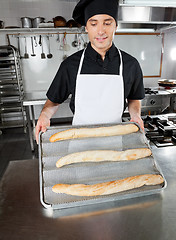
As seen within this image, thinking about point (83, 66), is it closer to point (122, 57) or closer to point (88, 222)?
point (122, 57)

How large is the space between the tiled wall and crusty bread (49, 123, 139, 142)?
428 cm

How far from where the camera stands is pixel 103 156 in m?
0.91

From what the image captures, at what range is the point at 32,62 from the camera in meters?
4.64

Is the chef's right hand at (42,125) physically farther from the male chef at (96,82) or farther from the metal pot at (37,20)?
the metal pot at (37,20)

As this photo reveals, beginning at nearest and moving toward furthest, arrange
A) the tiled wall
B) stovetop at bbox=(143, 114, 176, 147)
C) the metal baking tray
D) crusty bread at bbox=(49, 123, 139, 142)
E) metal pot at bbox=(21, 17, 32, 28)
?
1. the metal baking tray
2. crusty bread at bbox=(49, 123, 139, 142)
3. stovetop at bbox=(143, 114, 176, 147)
4. metal pot at bbox=(21, 17, 32, 28)
5. the tiled wall

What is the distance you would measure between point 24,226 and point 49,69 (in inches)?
176

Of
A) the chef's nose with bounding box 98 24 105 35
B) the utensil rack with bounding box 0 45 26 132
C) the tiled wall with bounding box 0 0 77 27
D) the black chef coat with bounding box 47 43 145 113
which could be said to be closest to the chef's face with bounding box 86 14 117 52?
the chef's nose with bounding box 98 24 105 35

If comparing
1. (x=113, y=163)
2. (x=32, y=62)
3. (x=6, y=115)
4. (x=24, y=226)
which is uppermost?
(x=32, y=62)

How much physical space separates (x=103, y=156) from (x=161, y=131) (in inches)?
44.0

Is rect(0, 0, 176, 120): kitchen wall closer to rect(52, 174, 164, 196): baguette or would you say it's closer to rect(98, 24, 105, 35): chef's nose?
rect(98, 24, 105, 35): chef's nose

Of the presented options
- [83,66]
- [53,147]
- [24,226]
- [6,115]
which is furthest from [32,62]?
[24,226]

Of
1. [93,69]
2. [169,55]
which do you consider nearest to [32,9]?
[169,55]

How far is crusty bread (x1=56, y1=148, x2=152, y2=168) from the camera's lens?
87cm

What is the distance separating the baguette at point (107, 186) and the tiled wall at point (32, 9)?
460 cm
